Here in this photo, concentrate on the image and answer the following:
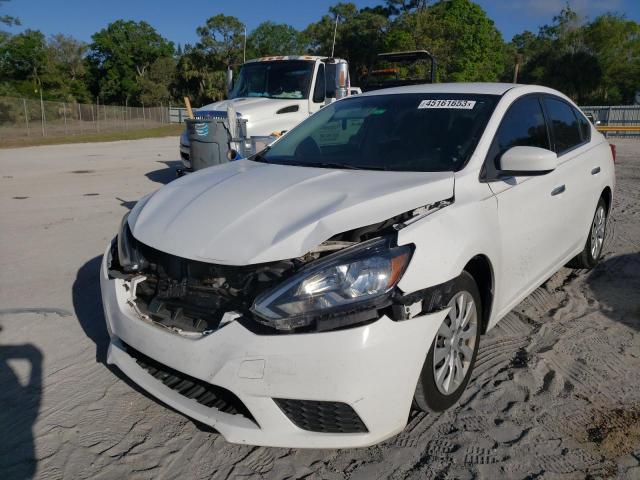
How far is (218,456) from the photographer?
2.58m

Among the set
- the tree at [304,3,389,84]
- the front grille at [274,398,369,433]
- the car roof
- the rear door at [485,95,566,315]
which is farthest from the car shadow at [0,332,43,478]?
the tree at [304,3,389,84]

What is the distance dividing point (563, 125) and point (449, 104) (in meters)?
1.29

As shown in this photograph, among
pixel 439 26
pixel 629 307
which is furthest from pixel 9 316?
pixel 439 26

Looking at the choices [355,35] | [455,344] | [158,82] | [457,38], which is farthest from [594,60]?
[455,344]

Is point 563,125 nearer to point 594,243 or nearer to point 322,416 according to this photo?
point 594,243

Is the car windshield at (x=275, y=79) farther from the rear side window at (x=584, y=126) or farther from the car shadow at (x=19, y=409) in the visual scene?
the car shadow at (x=19, y=409)

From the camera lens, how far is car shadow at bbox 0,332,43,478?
2.51 metres

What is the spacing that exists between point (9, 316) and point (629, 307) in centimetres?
478

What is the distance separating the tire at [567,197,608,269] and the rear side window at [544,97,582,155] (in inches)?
30.7

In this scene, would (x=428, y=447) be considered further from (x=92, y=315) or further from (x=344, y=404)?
(x=92, y=315)

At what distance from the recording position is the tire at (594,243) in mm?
4918

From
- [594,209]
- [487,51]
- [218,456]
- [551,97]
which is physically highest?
[487,51]

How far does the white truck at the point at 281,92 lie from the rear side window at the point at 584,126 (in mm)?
5566

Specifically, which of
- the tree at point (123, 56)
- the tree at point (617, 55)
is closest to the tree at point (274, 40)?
the tree at point (123, 56)
